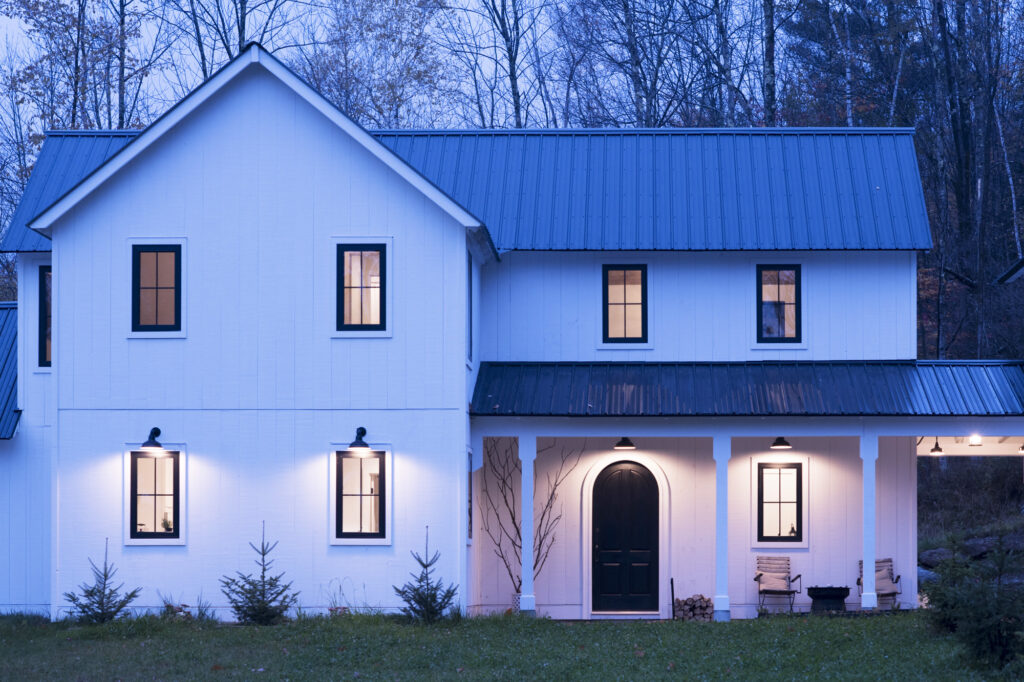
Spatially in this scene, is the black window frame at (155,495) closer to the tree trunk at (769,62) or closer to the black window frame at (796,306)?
the black window frame at (796,306)

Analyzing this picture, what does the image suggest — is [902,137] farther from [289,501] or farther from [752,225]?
[289,501]

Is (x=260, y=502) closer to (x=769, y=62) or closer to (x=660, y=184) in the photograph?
(x=660, y=184)

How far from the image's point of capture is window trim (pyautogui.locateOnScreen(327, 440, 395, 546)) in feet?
59.5

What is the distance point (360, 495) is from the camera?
1833 cm

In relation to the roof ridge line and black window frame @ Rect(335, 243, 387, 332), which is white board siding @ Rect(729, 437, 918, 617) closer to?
the roof ridge line

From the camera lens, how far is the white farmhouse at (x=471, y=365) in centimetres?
1827

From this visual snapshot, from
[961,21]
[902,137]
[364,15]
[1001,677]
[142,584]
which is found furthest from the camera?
[364,15]

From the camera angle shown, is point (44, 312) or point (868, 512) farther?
point (44, 312)

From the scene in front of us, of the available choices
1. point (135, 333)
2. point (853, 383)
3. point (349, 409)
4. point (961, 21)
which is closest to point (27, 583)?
point (135, 333)

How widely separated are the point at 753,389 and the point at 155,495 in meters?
9.04

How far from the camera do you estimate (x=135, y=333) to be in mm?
18469

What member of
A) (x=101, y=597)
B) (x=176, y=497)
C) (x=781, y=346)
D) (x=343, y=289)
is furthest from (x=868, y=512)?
(x=101, y=597)

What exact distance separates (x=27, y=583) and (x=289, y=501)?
4.61 metres

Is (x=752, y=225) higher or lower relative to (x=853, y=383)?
higher
